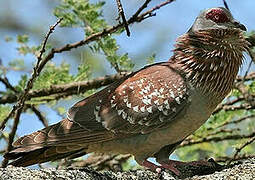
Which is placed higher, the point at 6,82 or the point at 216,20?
the point at 6,82

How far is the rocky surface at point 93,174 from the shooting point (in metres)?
3.04

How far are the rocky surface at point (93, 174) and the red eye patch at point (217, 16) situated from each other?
1307mm

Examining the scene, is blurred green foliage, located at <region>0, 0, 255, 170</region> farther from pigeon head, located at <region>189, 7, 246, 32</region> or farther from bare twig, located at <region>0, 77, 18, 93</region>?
pigeon head, located at <region>189, 7, 246, 32</region>

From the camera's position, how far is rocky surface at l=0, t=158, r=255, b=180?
3.04 m

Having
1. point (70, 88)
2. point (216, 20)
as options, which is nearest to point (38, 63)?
point (70, 88)

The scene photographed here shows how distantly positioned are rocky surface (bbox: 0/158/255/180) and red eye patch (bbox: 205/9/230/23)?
4.29ft

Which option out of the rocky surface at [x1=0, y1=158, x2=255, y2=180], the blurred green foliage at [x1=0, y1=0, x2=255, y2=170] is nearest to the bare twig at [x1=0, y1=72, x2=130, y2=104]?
the blurred green foliage at [x1=0, y1=0, x2=255, y2=170]

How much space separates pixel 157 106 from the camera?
13.8 feet

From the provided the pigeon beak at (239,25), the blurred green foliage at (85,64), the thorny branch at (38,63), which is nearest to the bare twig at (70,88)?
the blurred green foliage at (85,64)

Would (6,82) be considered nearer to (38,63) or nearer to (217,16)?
(38,63)

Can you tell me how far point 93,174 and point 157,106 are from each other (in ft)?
3.49

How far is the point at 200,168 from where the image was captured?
150 inches

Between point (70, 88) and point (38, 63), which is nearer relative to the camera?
point (38, 63)

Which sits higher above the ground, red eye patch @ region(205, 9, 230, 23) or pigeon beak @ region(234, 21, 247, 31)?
red eye patch @ region(205, 9, 230, 23)
